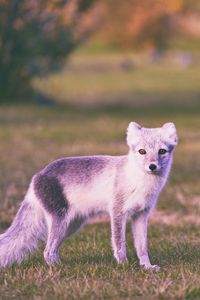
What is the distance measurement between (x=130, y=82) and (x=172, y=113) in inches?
649

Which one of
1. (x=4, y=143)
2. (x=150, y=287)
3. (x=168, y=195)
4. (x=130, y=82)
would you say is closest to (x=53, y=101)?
(x=4, y=143)

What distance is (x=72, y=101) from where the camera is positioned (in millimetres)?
33094

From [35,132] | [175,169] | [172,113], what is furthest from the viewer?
[172,113]

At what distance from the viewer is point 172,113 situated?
96.6 feet

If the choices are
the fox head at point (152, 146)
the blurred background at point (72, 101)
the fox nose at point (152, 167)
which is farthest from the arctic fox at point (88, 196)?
the blurred background at point (72, 101)

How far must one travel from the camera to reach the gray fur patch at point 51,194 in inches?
289

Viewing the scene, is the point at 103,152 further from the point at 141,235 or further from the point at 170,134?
the point at 170,134

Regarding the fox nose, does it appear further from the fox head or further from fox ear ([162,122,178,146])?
fox ear ([162,122,178,146])

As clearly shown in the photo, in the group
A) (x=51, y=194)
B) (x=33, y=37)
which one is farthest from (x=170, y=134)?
(x=33, y=37)

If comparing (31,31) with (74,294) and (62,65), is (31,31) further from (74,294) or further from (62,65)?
(74,294)

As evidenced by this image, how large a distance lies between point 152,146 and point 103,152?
10.1 metres

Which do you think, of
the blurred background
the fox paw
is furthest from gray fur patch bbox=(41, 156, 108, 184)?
the blurred background

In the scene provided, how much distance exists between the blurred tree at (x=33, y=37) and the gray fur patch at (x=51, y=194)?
68.8 ft

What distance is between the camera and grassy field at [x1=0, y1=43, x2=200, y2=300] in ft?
21.4
